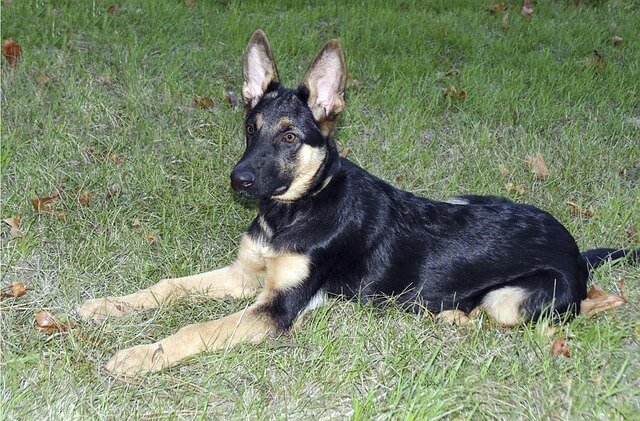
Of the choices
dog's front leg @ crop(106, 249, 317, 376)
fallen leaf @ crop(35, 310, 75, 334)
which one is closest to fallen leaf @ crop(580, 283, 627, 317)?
dog's front leg @ crop(106, 249, 317, 376)

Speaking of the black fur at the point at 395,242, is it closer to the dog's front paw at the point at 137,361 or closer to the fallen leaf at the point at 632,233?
the dog's front paw at the point at 137,361

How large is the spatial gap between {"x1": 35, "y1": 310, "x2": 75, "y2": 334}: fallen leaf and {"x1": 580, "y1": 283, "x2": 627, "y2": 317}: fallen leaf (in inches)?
125

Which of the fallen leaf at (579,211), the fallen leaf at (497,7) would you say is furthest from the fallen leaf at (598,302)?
the fallen leaf at (497,7)

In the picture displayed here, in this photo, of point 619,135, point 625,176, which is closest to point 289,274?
point 625,176

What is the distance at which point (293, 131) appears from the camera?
4344mm

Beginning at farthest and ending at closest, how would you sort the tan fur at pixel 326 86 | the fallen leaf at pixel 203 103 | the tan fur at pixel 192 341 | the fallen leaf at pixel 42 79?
the fallen leaf at pixel 203 103
the fallen leaf at pixel 42 79
the tan fur at pixel 326 86
the tan fur at pixel 192 341

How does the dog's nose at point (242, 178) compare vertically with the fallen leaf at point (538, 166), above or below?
above

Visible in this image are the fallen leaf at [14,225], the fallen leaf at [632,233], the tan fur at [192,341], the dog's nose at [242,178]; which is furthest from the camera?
the fallen leaf at [632,233]

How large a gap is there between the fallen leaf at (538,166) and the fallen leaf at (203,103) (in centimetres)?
307

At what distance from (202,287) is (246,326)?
2.49 feet

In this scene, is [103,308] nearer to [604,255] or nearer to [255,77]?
[255,77]

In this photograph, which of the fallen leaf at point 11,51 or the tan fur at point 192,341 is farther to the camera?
the fallen leaf at point 11,51

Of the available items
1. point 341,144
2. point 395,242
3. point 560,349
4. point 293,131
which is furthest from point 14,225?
point 560,349

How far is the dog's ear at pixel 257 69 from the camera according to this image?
4.55m
